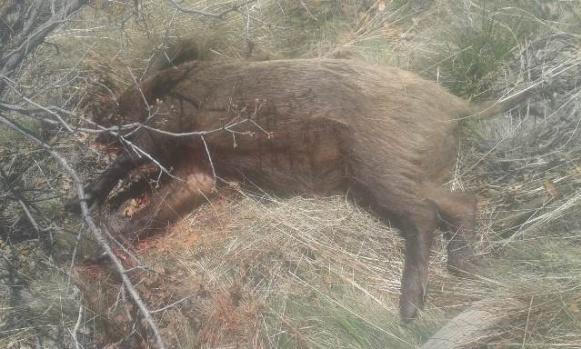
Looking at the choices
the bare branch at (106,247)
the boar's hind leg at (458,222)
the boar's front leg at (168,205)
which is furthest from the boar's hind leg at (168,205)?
the boar's hind leg at (458,222)

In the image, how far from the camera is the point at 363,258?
4.32m

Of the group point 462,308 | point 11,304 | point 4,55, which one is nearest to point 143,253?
point 11,304

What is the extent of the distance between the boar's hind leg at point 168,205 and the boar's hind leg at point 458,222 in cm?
159

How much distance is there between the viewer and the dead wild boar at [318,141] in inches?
165

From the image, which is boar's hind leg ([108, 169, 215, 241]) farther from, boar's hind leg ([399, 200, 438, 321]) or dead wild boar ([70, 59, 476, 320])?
boar's hind leg ([399, 200, 438, 321])

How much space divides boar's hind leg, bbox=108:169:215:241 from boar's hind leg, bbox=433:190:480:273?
159 cm

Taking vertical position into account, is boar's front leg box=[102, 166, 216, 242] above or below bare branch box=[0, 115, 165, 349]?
below

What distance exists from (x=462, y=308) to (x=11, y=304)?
2.92 metres

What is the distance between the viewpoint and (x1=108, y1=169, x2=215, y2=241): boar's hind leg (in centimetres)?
458

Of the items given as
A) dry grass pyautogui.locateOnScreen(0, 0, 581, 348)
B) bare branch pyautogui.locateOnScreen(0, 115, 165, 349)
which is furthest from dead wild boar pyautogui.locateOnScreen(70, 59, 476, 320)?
bare branch pyautogui.locateOnScreen(0, 115, 165, 349)

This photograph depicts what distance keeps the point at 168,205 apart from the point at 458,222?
79.0 inches

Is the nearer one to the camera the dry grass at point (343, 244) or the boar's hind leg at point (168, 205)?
the dry grass at point (343, 244)

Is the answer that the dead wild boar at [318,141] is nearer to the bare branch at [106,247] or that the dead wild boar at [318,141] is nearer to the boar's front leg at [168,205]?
the boar's front leg at [168,205]

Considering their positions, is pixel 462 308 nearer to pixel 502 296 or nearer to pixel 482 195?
pixel 502 296
